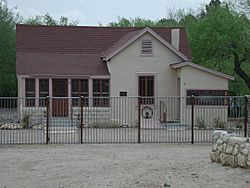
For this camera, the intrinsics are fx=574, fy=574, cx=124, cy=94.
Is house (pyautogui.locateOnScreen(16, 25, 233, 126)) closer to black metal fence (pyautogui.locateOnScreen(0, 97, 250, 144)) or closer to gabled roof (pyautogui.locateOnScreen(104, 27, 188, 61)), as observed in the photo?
gabled roof (pyautogui.locateOnScreen(104, 27, 188, 61))

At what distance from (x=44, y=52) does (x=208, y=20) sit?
11.4 metres

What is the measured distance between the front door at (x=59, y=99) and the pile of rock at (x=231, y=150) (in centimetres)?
941

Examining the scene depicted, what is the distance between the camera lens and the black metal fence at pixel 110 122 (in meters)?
22.9

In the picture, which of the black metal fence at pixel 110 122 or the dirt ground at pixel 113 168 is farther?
the black metal fence at pixel 110 122

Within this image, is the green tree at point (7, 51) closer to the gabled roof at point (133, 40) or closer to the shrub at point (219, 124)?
the gabled roof at point (133, 40)

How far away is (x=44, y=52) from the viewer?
37719mm

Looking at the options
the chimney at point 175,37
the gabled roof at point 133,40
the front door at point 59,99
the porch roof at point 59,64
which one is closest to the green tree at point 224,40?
the chimney at point 175,37

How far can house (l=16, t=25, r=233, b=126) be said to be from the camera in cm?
3419

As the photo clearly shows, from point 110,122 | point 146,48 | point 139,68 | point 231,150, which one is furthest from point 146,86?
point 231,150

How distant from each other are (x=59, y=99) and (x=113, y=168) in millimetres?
13687

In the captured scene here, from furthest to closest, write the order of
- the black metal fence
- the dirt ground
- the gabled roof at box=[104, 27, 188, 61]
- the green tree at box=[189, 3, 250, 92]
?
the green tree at box=[189, 3, 250, 92], the gabled roof at box=[104, 27, 188, 61], the black metal fence, the dirt ground

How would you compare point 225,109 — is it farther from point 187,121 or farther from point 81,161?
point 81,161

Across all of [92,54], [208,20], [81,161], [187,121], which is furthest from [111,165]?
[208,20]

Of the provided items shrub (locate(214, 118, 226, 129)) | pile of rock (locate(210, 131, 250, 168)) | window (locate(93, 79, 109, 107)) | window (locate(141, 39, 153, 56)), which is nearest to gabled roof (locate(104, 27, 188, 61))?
window (locate(141, 39, 153, 56))
